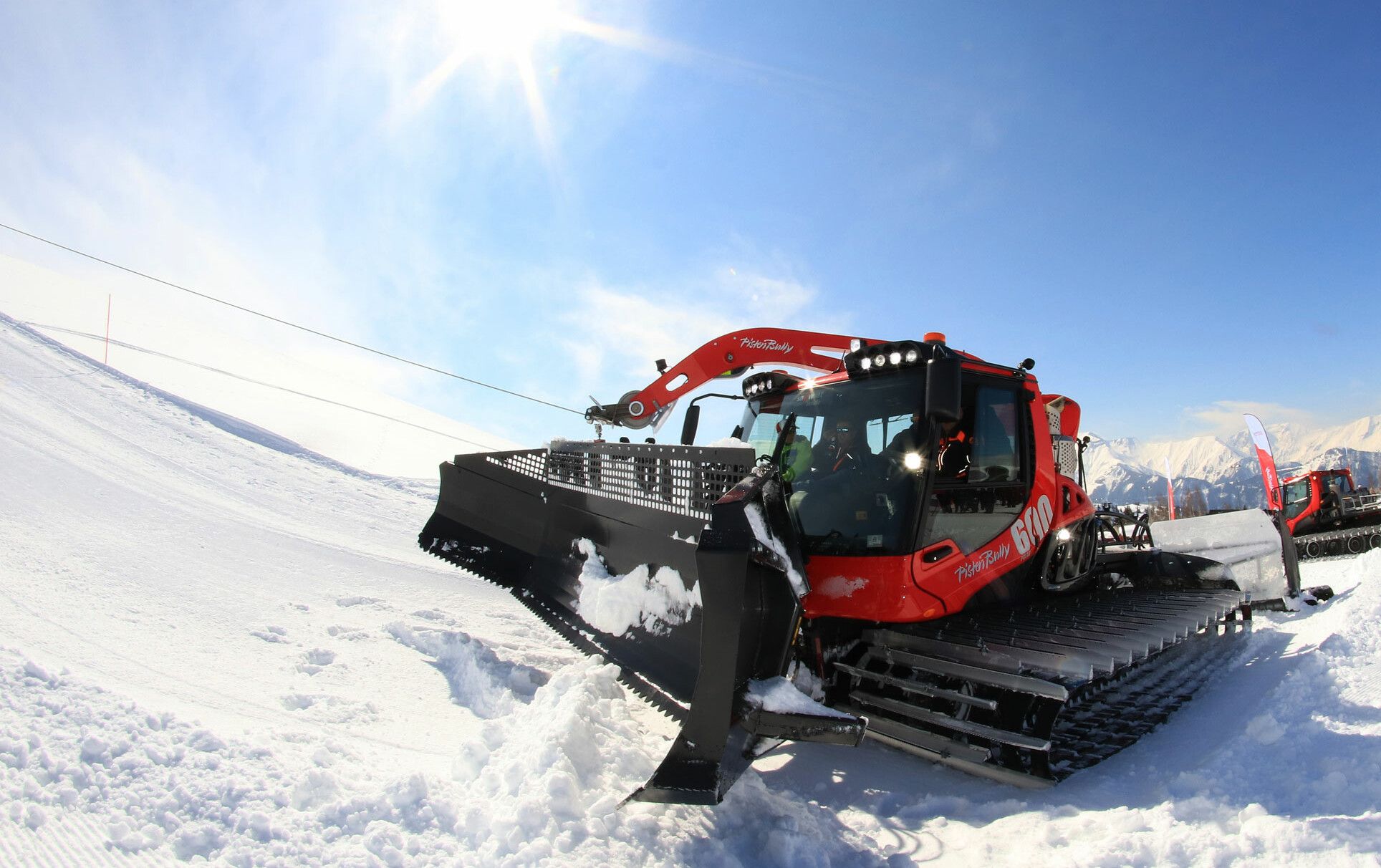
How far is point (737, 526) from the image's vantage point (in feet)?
8.32

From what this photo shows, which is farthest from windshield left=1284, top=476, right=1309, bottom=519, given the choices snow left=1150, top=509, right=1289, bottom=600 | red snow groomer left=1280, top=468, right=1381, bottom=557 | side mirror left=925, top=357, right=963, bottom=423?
side mirror left=925, top=357, right=963, bottom=423

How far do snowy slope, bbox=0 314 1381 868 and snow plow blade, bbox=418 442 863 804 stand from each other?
314 mm

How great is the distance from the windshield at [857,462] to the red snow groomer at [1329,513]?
1578cm

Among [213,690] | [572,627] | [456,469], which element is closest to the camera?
[213,690]

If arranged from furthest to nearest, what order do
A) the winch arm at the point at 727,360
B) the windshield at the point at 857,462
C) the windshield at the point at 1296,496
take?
the windshield at the point at 1296,496, the winch arm at the point at 727,360, the windshield at the point at 857,462

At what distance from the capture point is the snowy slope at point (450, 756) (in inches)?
80.2

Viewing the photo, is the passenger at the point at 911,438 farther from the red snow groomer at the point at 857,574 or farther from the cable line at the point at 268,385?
the cable line at the point at 268,385

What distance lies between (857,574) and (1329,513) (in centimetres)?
1799

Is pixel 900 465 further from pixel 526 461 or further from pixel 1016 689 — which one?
pixel 526 461

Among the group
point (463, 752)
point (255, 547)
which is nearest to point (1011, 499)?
point (463, 752)

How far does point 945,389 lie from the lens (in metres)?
3.04

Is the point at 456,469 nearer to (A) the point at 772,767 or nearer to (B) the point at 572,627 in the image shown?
(B) the point at 572,627

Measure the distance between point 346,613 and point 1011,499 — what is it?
4.27 meters

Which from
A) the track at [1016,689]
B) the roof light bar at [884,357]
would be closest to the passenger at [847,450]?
the roof light bar at [884,357]
